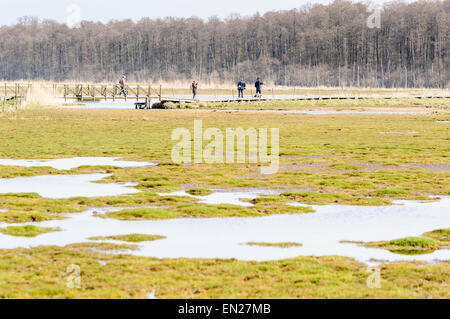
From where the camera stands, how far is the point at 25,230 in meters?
14.7

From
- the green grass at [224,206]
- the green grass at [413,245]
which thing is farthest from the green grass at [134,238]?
the green grass at [413,245]

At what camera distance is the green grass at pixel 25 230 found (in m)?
14.3

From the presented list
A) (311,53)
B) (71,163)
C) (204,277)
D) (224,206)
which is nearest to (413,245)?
(204,277)

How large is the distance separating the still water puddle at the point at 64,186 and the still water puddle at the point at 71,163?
2716mm

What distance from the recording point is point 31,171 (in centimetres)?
2411

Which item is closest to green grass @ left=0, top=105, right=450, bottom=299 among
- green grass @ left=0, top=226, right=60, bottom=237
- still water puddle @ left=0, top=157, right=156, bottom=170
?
green grass @ left=0, top=226, right=60, bottom=237

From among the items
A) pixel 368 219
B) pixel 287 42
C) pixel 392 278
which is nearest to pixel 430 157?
pixel 368 219

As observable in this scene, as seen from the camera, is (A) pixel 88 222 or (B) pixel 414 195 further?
(B) pixel 414 195

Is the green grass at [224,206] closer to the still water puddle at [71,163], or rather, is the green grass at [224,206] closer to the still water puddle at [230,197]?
the still water puddle at [230,197]

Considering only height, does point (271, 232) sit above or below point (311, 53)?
below

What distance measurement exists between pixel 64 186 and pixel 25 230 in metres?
6.44

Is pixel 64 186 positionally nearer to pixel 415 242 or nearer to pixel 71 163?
pixel 71 163

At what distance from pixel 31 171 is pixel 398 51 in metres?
149
